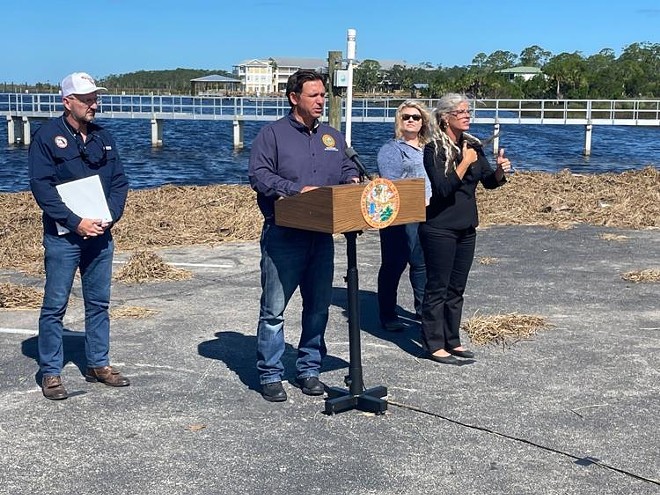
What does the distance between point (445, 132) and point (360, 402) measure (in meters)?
1.97

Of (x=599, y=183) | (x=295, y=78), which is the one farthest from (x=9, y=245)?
(x=599, y=183)

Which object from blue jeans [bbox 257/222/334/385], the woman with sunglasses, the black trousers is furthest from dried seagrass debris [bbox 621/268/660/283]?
blue jeans [bbox 257/222/334/385]

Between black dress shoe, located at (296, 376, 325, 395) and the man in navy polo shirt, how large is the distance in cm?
119

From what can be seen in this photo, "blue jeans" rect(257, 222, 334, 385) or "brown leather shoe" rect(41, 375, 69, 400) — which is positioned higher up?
"blue jeans" rect(257, 222, 334, 385)

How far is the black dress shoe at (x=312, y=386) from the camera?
19.9 ft

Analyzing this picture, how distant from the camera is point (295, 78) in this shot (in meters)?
5.75

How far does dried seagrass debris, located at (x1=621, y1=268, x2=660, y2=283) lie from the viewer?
9.59 meters

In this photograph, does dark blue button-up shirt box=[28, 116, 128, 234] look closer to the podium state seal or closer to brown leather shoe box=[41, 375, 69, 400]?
brown leather shoe box=[41, 375, 69, 400]

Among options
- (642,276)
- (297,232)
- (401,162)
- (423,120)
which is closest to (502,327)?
(401,162)

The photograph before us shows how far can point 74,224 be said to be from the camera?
18.8 feet

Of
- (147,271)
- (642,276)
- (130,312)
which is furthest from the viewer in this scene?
(147,271)

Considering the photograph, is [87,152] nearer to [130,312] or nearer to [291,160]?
[291,160]

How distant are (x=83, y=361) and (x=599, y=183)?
11.7 metres

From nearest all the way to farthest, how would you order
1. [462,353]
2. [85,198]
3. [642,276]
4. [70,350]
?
1. [85,198]
2. [462,353]
3. [70,350]
4. [642,276]
